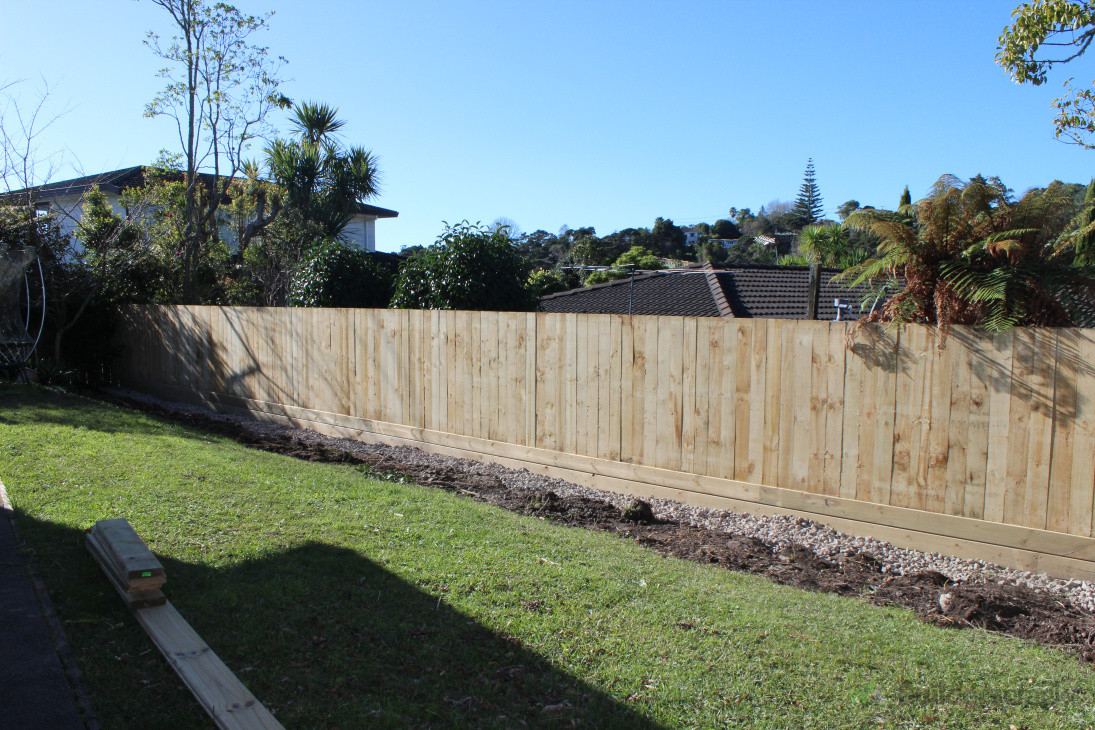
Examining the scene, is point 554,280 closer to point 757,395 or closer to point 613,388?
point 613,388

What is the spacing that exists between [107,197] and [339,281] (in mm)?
12411

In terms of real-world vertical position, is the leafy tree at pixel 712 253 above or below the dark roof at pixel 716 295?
above

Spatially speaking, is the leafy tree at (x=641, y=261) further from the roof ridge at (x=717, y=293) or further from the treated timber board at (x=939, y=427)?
the treated timber board at (x=939, y=427)

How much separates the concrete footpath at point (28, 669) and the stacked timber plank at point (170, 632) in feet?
1.13

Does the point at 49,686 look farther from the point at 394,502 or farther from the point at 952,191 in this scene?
the point at 952,191

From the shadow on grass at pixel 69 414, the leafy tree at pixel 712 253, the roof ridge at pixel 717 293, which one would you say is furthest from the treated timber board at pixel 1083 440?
the leafy tree at pixel 712 253

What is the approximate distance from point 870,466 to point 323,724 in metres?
4.34

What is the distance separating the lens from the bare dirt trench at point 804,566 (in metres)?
4.08

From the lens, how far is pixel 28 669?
3.05 m

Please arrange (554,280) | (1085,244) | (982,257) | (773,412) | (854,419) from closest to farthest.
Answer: (1085,244)
(982,257)
(854,419)
(773,412)
(554,280)

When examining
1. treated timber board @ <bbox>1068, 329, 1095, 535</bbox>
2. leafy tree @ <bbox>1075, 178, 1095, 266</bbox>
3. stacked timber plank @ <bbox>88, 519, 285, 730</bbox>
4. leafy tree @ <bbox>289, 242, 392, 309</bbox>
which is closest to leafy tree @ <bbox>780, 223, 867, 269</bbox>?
leafy tree @ <bbox>289, 242, 392, 309</bbox>

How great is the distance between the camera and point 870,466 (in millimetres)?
5586

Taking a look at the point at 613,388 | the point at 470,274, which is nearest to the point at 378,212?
the point at 470,274

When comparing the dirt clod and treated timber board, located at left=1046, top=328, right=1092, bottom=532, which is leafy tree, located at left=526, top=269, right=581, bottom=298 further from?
treated timber board, located at left=1046, top=328, right=1092, bottom=532
